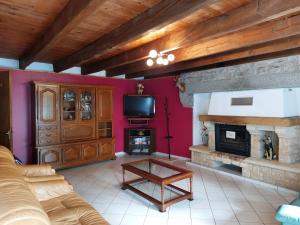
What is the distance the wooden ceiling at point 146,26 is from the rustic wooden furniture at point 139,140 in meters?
2.76

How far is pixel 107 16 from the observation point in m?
2.42

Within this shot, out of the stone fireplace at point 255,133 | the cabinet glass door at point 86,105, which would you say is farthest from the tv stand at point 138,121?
the stone fireplace at point 255,133

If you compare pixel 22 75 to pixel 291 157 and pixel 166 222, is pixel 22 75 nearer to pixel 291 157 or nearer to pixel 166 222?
pixel 166 222

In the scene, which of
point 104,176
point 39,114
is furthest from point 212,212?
point 39,114

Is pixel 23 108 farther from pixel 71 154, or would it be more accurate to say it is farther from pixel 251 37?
pixel 251 37

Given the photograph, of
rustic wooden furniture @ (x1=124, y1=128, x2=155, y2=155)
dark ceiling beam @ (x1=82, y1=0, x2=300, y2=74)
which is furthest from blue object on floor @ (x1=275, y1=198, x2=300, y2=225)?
rustic wooden furniture @ (x1=124, y1=128, x2=155, y2=155)

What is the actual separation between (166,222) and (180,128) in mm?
3275

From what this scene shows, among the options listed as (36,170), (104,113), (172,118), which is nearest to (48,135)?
(104,113)

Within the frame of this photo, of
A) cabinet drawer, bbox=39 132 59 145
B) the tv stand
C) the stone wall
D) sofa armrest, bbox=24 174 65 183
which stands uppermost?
the stone wall

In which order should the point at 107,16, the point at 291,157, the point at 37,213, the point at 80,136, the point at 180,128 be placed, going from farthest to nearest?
the point at 180,128 < the point at 80,136 < the point at 291,157 < the point at 107,16 < the point at 37,213

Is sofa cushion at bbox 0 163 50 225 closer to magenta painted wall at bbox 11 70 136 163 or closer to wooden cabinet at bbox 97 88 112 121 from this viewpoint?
magenta painted wall at bbox 11 70 136 163

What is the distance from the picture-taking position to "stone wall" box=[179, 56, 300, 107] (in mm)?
3600

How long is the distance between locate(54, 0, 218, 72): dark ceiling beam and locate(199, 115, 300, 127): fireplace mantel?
2760mm

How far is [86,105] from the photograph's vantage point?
521cm
